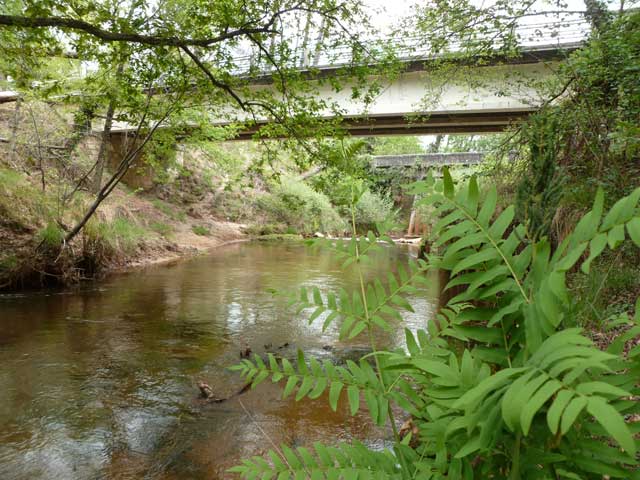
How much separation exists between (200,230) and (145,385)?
13.1 meters

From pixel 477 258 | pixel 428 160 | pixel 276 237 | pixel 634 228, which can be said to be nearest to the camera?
pixel 634 228

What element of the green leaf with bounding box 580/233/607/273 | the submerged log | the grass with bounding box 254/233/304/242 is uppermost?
the green leaf with bounding box 580/233/607/273

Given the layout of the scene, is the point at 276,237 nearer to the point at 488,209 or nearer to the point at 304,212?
the point at 304,212

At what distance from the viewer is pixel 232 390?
4250 millimetres

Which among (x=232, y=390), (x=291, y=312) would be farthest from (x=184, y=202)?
(x=232, y=390)

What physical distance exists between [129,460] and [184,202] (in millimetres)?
17153

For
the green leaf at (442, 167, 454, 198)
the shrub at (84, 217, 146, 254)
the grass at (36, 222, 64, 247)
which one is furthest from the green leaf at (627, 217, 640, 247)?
the shrub at (84, 217, 146, 254)

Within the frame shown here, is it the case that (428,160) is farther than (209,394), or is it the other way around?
(428,160)

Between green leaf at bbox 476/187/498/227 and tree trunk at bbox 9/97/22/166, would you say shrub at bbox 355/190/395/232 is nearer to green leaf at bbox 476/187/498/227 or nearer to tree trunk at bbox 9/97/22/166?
tree trunk at bbox 9/97/22/166

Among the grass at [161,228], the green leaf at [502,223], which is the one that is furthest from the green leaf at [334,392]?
the grass at [161,228]

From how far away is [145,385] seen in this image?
14.1 feet

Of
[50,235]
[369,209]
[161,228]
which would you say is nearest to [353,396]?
[50,235]

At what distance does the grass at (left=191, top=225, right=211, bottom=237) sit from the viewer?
54.6ft

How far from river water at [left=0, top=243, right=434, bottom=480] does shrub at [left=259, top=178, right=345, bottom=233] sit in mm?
14049
